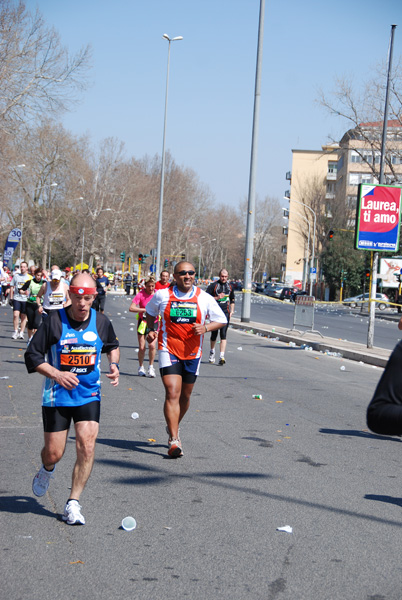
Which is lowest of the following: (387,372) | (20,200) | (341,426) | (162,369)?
(341,426)

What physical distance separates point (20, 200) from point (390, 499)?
6734 cm

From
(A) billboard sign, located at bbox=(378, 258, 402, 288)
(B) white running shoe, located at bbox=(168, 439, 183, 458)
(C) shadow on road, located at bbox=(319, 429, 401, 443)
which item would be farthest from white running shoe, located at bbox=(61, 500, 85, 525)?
(A) billboard sign, located at bbox=(378, 258, 402, 288)

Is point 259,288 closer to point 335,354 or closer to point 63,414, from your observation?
point 335,354

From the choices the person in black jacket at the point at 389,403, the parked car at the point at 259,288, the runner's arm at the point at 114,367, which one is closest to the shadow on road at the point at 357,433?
the runner's arm at the point at 114,367

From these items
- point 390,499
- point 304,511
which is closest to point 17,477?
point 304,511

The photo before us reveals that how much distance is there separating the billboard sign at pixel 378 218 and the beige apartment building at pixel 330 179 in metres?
25.4

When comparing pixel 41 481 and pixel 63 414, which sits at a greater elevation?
pixel 63 414

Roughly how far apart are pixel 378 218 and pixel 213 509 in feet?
50.9

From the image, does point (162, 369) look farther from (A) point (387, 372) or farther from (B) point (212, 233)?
(B) point (212, 233)

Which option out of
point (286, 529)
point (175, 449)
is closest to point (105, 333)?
point (286, 529)

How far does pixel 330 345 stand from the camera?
20.8m

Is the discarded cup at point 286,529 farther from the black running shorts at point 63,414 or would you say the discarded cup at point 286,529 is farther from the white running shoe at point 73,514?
the black running shorts at point 63,414

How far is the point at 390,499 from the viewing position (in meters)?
6.13

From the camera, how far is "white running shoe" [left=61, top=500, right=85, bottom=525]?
202 inches
